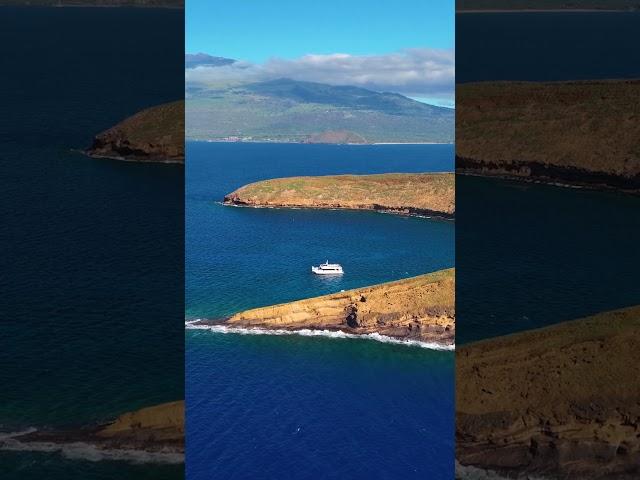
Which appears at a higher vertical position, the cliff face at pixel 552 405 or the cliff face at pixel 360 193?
the cliff face at pixel 360 193

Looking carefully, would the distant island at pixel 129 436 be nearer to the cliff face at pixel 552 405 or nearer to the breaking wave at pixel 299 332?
the cliff face at pixel 552 405

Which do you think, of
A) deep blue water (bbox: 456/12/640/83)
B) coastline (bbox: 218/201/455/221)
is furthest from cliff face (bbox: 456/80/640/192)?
coastline (bbox: 218/201/455/221)

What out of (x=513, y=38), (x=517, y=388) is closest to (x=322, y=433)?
(x=517, y=388)

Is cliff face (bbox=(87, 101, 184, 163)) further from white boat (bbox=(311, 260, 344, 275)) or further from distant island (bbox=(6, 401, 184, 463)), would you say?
white boat (bbox=(311, 260, 344, 275))

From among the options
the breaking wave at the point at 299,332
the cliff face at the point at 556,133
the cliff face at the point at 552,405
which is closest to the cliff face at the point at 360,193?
the cliff face at the point at 556,133

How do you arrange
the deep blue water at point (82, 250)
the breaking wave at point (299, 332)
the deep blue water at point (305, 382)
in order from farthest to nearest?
the breaking wave at point (299, 332), the deep blue water at point (305, 382), the deep blue water at point (82, 250)

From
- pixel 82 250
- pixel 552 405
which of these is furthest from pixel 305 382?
pixel 552 405

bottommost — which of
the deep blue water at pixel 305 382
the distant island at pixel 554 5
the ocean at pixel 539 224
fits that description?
the deep blue water at pixel 305 382

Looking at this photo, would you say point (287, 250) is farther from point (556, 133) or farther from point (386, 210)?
point (556, 133)
